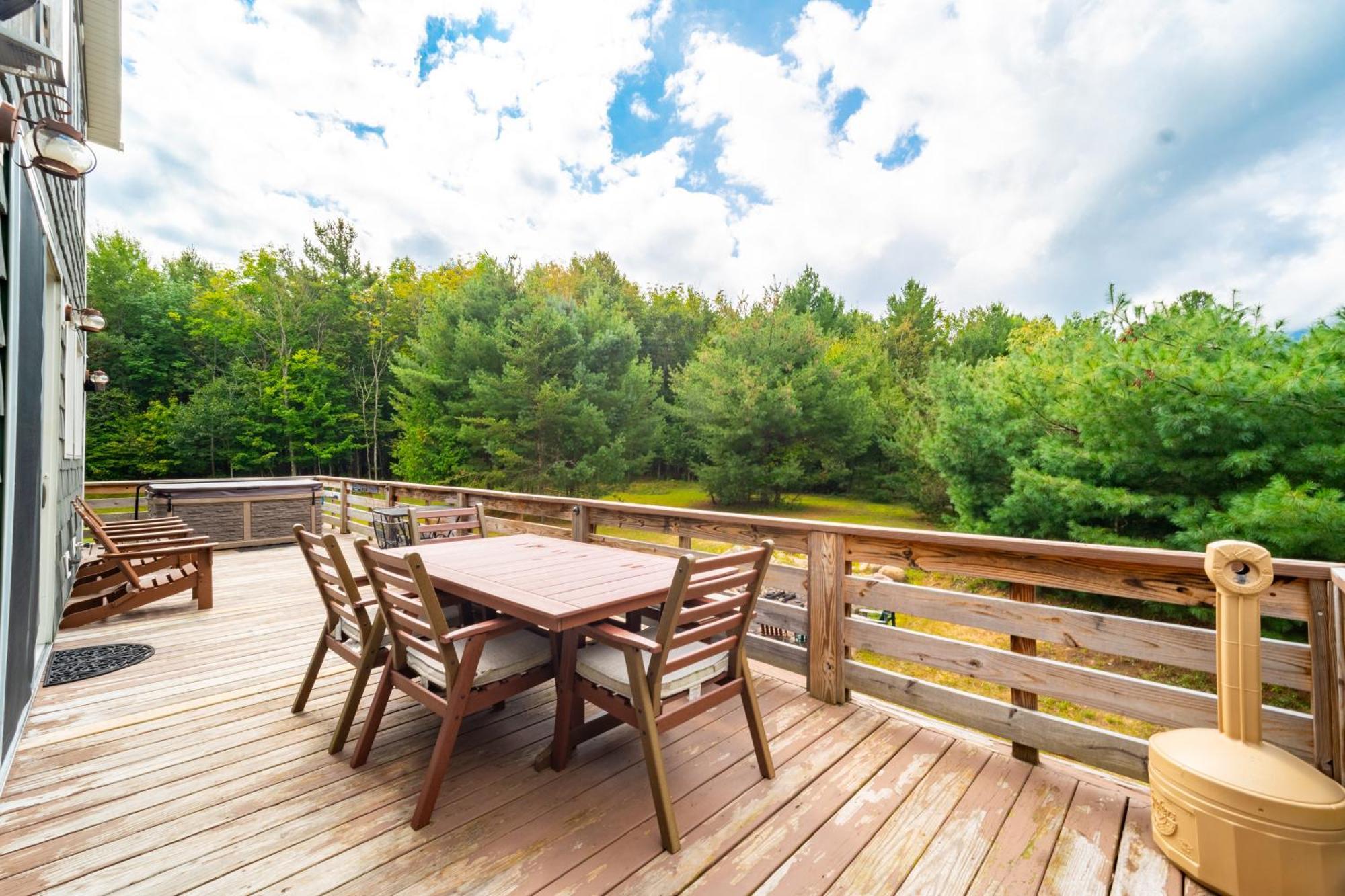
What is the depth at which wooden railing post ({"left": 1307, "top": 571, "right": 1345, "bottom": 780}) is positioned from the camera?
1547 mm

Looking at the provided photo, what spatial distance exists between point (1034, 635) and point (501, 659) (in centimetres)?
200

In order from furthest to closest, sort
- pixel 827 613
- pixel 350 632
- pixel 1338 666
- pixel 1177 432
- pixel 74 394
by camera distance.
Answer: pixel 1177 432 < pixel 74 394 < pixel 827 613 < pixel 350 632 < pixel 1338 666

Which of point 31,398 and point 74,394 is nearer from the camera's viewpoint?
point 31,398

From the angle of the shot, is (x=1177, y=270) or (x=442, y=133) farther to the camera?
(x=442, y=133)

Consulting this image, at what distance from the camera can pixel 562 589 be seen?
6.60ft

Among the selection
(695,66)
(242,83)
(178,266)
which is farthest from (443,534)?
(178,266)

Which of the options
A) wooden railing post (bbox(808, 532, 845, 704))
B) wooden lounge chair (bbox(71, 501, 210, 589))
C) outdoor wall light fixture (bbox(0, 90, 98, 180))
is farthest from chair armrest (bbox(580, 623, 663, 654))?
wooden lounge chair (bbox(71, 501, 210, 589))

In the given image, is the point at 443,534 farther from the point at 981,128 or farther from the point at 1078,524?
the point at 981,128

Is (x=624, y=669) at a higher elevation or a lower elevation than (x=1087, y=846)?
higher

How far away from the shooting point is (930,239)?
1595 cm

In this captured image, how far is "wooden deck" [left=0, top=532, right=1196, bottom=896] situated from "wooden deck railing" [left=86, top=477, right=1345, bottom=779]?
157mm

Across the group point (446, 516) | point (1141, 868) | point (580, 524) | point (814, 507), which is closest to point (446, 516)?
point (446, 516)

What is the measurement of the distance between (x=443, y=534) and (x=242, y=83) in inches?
360

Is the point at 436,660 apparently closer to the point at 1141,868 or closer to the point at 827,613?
the point at 827,613
